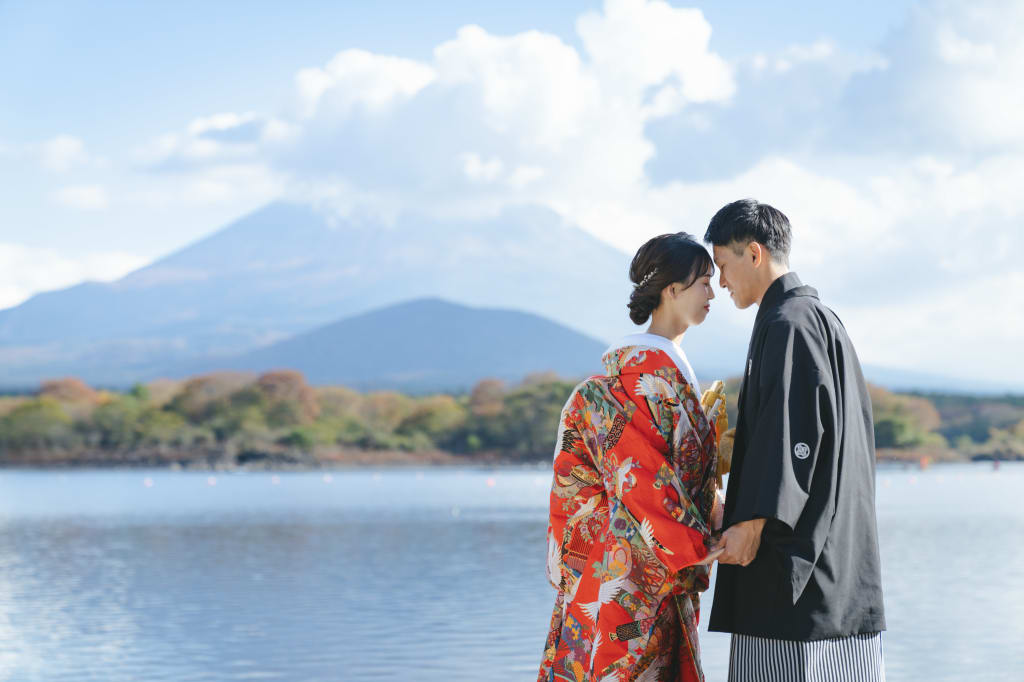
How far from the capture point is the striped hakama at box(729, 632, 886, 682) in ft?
9.29

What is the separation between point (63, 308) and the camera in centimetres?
18388

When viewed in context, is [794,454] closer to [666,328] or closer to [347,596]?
[666,328]

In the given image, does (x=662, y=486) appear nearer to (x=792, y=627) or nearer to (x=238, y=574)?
(x=792, y=627)

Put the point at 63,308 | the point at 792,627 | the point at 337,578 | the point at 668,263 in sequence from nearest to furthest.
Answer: the point at 792,627
the point at 668,263
the point at 337,578
the point at 63,308

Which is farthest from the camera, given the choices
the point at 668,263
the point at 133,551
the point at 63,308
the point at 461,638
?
the point at 63,308

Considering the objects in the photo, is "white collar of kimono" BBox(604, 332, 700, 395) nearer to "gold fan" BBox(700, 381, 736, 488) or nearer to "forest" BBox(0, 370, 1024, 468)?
"gold fan" BBox(700, 381, 736, 488)

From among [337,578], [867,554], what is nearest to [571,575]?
[867,554]

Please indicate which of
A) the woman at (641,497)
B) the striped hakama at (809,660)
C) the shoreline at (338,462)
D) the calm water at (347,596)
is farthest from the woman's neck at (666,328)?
the shoreline at (338,462)

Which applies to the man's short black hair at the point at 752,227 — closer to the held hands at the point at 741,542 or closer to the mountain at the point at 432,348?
the held hands at the point at 741,542

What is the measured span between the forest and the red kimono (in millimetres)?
52980

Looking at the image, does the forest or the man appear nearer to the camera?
the man

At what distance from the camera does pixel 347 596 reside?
9844 mm

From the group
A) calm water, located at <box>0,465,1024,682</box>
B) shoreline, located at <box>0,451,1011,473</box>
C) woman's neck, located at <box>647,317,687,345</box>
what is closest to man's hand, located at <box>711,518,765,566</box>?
woman's neck, located at <box>647,317,687,345</box>

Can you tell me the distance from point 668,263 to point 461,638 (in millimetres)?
5182
